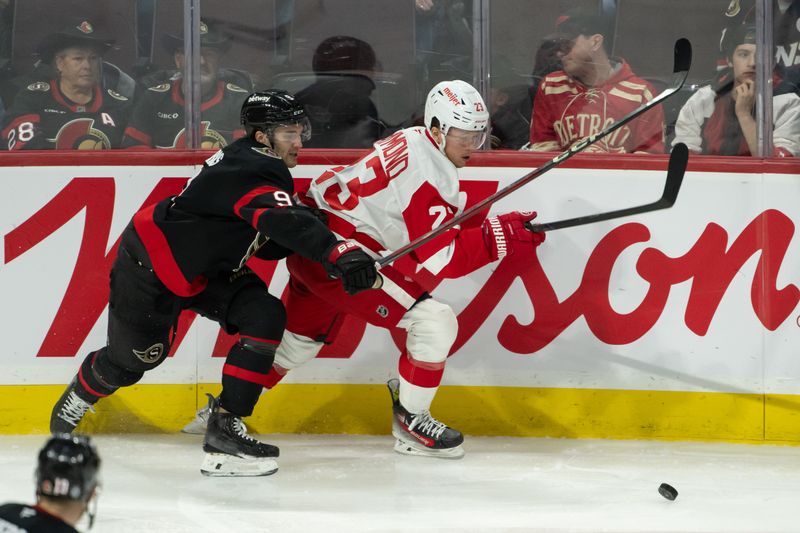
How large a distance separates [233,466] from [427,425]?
61 cm

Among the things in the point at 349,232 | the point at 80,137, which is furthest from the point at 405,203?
the point at 80,137

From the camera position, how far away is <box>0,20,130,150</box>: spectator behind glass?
11.5ft

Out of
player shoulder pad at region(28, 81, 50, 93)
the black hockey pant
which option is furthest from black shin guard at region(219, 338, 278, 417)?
player shoulder pad at region(28, 81, 50, 93)

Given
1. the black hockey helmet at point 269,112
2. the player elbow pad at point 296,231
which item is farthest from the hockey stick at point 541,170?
the black hockey helmet at point 269,112

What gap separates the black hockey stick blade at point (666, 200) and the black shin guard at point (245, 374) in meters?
0.87

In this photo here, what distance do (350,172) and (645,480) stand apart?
4.04 ft

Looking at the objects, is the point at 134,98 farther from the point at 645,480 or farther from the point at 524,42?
the point at 645,480

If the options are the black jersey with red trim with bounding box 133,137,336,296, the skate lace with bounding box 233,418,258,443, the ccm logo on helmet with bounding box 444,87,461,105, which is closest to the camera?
the black jersey with red trim with bounding box 133,137,336,296

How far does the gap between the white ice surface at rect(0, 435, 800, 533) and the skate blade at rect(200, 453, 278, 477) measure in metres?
0.03

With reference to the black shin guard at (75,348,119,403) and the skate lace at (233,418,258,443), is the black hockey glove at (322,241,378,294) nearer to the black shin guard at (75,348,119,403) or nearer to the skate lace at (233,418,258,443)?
the skate lace at (233,418,258,443)

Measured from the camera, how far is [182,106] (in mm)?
3529

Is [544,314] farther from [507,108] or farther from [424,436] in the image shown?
[507,108]

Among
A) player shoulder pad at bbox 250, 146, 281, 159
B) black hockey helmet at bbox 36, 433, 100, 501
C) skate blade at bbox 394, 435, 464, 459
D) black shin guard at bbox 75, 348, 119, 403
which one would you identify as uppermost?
player shoulder pad at bbox 250, 146, 281, 159

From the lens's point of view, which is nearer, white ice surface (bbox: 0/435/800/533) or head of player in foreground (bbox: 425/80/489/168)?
white ice surface (bbox: 0/435/800/533)
